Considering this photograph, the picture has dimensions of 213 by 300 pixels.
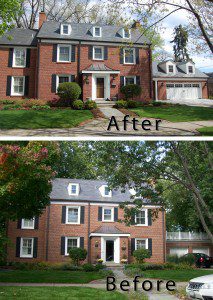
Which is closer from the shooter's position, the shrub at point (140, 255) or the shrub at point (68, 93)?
the shrub at point (68, 93)

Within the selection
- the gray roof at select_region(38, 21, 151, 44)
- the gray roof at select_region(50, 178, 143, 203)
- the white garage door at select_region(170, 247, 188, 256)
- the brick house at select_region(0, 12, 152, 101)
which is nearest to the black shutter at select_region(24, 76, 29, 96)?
the brick house at select_region(0, 12, 152, 101)

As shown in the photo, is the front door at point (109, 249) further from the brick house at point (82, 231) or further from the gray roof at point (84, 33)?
the gray roof at point (84, 33)

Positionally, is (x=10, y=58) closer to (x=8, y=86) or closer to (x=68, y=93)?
(x=8, y=86)

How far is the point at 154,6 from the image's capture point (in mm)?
15453

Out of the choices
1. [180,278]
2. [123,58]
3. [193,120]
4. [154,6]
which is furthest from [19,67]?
[180,278]

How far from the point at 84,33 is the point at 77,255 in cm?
1627

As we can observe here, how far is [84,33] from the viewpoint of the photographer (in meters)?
27.5

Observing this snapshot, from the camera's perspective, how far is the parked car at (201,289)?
8.08 m

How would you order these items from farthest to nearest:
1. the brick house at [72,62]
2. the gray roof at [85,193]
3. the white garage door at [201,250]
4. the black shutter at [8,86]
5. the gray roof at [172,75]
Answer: the gray roof at [172,75], the white garage door at [201,250], the black shutter at [8,86], the brick house at [72,62], the gray roof at [85,193]

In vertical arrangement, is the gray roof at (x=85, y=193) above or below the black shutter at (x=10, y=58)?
below

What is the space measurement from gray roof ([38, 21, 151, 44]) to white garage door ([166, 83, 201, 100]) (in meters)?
5.20

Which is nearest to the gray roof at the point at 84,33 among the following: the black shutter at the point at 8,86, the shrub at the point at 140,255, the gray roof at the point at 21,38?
the gray roof at the point at 21,38

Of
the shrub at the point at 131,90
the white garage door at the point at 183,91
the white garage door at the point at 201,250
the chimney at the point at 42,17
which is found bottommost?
the white garage door at the point at 201,250

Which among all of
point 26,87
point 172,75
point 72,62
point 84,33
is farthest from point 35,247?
point 172,75
